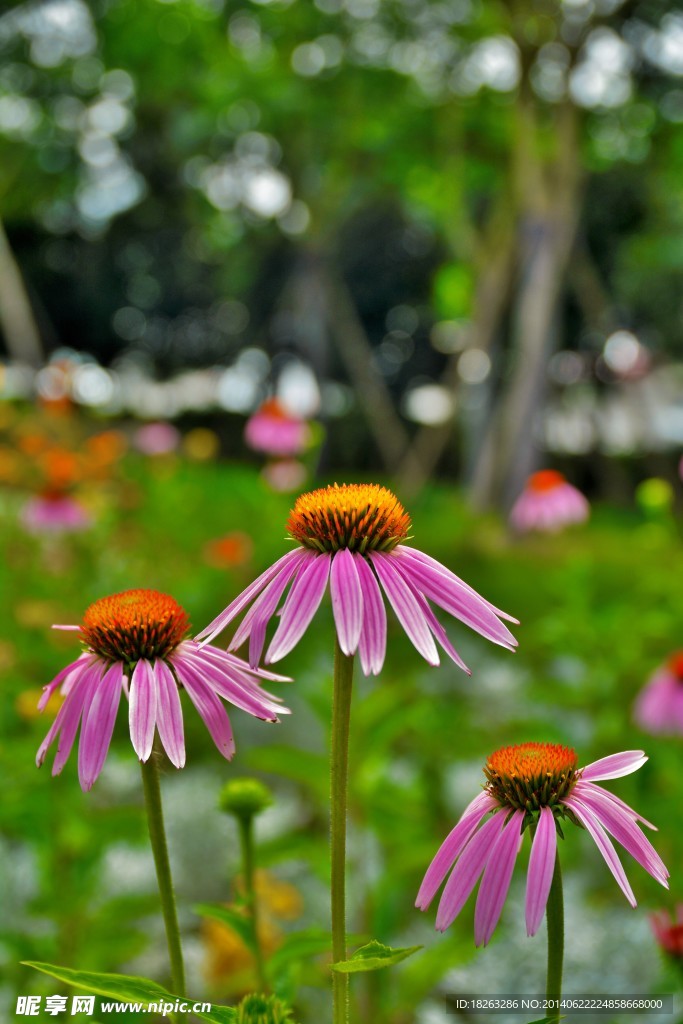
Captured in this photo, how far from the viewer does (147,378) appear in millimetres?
17781

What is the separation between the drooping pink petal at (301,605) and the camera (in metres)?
0.57

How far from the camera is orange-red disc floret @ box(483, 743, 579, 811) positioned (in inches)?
22.3

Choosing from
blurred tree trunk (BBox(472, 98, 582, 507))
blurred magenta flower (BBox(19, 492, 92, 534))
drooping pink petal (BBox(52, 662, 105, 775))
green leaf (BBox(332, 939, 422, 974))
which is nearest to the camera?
green leaf (BBox(332, 939, 422, 974))

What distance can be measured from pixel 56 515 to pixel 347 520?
2656 mm

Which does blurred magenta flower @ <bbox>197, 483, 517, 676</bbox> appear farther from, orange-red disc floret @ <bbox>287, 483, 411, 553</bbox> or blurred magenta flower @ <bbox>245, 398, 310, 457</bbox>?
blurred magenta flower @ <bbox>245, 398, 310, 457</bbox>

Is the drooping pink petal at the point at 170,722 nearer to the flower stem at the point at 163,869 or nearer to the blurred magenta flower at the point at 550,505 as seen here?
the flower stem at the point at 163,869

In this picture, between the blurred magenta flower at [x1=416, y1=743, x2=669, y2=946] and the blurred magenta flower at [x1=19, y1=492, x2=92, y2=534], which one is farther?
the blurred magenta flower at [x1=19, y1=492, x2=92, y2=534]

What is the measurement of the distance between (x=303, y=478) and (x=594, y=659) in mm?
1264

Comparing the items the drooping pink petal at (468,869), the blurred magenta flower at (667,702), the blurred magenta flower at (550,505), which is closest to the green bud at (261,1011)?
the drooping pink petal at (468,869)

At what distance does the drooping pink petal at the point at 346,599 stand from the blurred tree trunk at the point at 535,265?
6.58m

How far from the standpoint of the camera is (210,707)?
1.98 feet

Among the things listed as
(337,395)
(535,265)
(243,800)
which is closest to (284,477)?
(243,800)

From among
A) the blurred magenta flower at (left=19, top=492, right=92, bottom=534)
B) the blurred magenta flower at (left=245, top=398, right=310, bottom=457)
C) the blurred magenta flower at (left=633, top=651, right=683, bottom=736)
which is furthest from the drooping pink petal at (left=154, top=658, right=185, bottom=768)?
the blurred magenta flower at (left=245, top=398, right=310, bottom=457)

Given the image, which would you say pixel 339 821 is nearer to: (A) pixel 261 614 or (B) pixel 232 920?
(A) pixel 261 614
